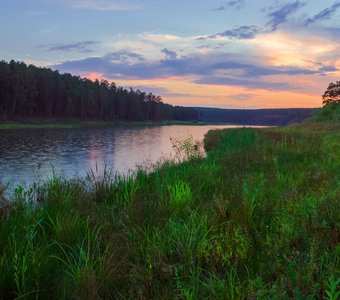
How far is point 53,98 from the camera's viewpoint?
105000mm

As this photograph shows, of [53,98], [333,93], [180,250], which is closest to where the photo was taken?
[180,250]

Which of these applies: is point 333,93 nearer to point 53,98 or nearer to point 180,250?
point 180,250

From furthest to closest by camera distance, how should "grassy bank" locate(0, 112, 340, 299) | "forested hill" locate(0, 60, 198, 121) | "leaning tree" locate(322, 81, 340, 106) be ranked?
"forested hill" locate(0, 60, 198, 121) → "leaning tree" locate(322, 81, 340, 106) → "grassy bank" locate(0, 112, 340, 299)

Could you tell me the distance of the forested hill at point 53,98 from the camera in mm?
85875

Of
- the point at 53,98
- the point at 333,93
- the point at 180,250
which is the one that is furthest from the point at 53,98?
the point at 180,250

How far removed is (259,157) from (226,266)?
29.0 feet

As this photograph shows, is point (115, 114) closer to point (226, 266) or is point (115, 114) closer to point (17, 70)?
point (17, 70)

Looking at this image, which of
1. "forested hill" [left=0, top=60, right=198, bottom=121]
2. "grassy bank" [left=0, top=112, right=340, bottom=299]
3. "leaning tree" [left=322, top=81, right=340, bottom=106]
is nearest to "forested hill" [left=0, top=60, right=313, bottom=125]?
"forested hill" [left=0, top=60, right=198, bottom=121]

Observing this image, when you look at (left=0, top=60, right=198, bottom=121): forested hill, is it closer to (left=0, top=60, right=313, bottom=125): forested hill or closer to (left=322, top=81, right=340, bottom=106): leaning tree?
(left=0, top=60, right=313, bottom=125): forested hill

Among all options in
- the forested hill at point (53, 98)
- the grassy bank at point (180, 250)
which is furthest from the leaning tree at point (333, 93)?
the grassy bank at point (180, 250)

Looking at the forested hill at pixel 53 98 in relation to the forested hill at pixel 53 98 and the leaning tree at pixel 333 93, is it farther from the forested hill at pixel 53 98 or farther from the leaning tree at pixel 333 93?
the leaning tree at pixel 333 93

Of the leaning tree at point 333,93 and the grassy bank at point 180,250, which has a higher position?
the leaning tree at point 333,93

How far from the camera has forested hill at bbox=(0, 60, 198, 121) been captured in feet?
282

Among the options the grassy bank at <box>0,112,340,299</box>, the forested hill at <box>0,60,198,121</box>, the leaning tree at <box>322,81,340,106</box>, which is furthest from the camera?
the forested hill at <box>0,60,198,121</box>
